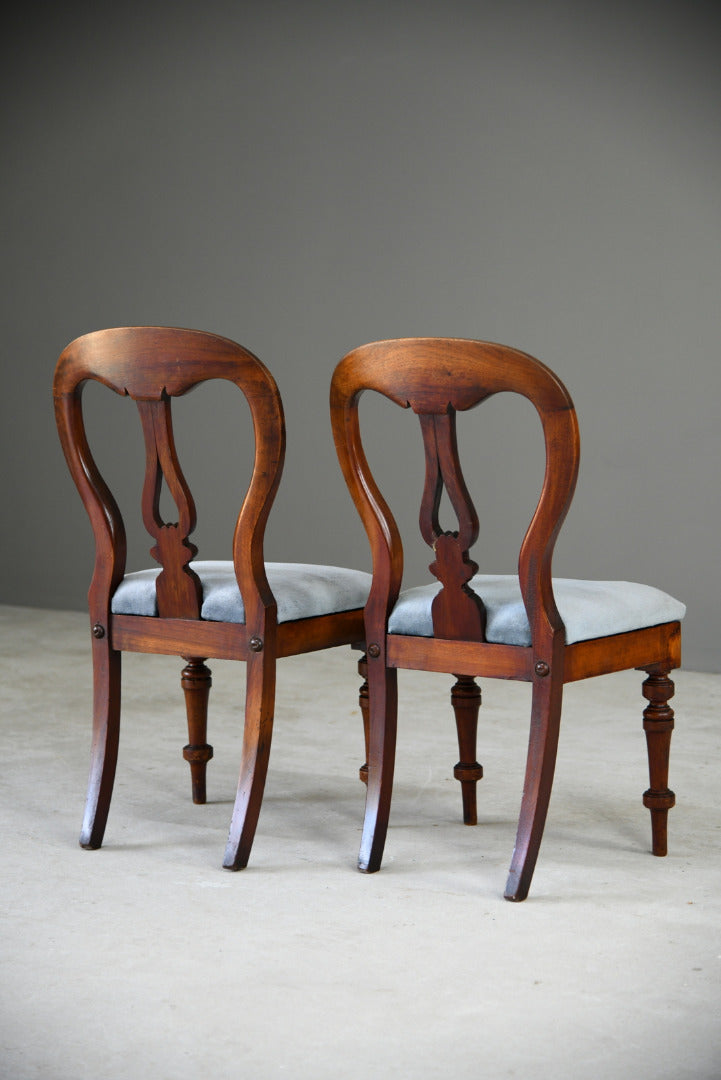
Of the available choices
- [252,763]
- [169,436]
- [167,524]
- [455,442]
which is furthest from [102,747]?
[455,442]

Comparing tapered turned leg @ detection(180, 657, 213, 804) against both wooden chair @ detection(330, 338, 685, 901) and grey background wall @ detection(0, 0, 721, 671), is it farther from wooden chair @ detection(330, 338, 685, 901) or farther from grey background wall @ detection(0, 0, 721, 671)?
grey background wall @ detection(0, 0, 721, 671)

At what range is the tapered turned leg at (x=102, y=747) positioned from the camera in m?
2.49

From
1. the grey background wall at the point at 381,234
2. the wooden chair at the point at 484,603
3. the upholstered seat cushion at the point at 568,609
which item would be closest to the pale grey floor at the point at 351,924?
the wooden chair at the point at 484,603

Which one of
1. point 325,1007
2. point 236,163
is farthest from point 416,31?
point 325,1007

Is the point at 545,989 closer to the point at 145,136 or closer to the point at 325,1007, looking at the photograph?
the point at 325,1007

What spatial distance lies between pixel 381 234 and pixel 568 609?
10.6 ft

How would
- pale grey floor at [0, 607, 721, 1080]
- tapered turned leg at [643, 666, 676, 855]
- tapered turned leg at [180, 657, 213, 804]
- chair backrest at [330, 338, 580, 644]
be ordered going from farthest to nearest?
tapered turned leg at [180, 657, 213, 804] < tapered turned leg at [643, 666, 676, 855] < chair backrest at [330, 338, 580, 644] < pale grey floor at [0, 607, 721, 1080]

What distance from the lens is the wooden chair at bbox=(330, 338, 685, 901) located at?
213 centimetres

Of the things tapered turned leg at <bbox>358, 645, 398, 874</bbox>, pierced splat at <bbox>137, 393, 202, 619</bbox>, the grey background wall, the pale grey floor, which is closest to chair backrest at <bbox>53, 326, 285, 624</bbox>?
pierced splat at <bbox>137, 393, 202, 619</bbox>

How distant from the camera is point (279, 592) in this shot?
93.4 inches

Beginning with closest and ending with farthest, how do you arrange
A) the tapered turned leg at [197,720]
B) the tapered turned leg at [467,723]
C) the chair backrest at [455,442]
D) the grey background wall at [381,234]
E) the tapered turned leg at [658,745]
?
the chair backrest at [455,442]
the tapered turned leg at [658,745]
the tapered turned leg at [467,723]
the tapered turned leg at [197,720]
the grey background wall at [381,234]

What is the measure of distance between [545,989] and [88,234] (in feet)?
15.5

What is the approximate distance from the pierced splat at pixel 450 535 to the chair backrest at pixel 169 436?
0.88 feet

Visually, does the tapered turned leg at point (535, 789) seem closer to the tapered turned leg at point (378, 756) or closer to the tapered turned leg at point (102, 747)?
the tapered turned leg at point (378, 756)
